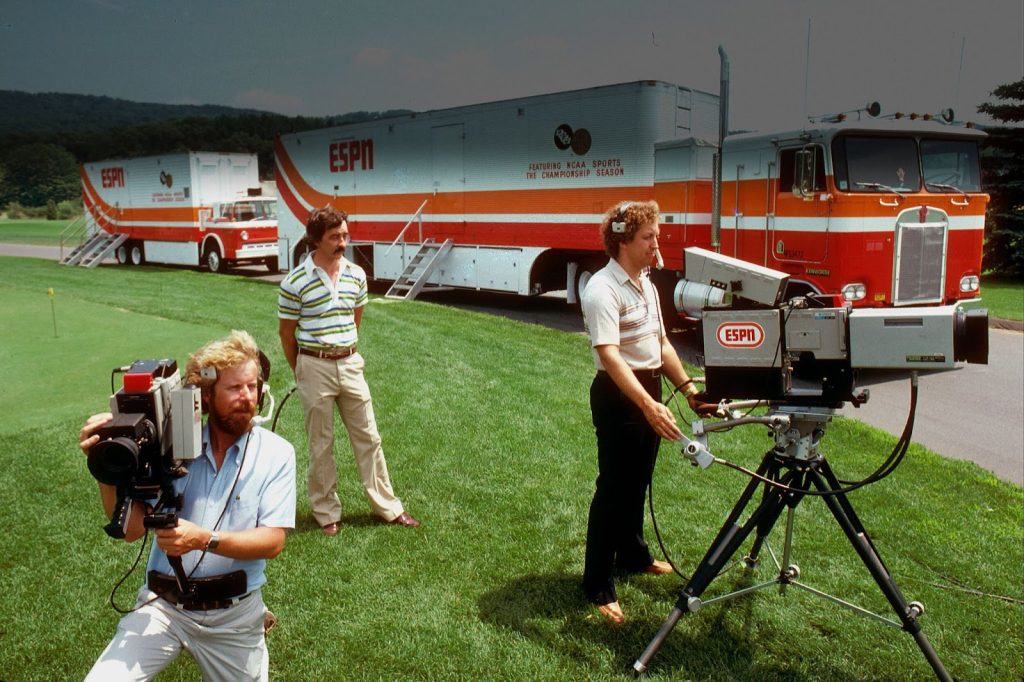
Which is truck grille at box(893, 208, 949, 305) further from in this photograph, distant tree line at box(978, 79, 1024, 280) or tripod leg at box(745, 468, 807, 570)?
distant tree line at box(978, 79, 1024, 280)

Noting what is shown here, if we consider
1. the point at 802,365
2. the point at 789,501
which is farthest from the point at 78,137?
the point at 802,365

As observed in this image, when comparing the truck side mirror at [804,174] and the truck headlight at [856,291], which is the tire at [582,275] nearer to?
the truck side mirror at [804,174]

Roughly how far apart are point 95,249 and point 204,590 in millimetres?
29180

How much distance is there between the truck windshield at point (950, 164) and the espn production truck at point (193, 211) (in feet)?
58.7

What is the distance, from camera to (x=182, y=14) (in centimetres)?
7550

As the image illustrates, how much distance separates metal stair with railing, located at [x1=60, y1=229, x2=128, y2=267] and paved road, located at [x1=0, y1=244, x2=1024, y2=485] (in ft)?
72.9

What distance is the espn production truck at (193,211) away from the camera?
2422cm

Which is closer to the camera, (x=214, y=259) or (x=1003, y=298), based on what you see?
(x=1003, y=298)

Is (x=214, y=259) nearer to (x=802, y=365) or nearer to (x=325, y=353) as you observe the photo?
(x=325, y=353)

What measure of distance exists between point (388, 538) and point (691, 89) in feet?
33.1

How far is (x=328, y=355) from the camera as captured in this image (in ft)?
16.0

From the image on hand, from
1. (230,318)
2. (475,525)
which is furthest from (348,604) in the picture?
(230,318)

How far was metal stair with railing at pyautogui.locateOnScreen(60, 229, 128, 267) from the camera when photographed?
27.6m

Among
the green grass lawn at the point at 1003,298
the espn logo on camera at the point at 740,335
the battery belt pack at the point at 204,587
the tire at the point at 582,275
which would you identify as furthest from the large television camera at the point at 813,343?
the green grass lawn at the point at 1003,298
